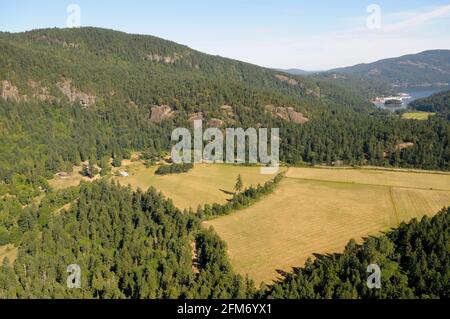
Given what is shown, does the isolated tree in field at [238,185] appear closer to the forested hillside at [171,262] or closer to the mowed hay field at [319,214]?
the mowed hay field at [319,214]

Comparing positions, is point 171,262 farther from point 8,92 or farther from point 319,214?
point 8,92

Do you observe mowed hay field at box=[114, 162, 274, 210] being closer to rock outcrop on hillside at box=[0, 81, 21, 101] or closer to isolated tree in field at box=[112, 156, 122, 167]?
isolated tree in field at box=[112, 156, 122, 167]

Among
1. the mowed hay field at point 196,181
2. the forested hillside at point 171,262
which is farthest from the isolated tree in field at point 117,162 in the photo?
the forested hillside at point 171,262

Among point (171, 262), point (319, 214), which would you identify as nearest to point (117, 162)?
point (319, 214)

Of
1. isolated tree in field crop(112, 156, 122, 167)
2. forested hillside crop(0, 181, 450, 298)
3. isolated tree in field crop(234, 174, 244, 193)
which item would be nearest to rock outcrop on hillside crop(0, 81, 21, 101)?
isolated tree in field crop(112, 156, 122, 167)
